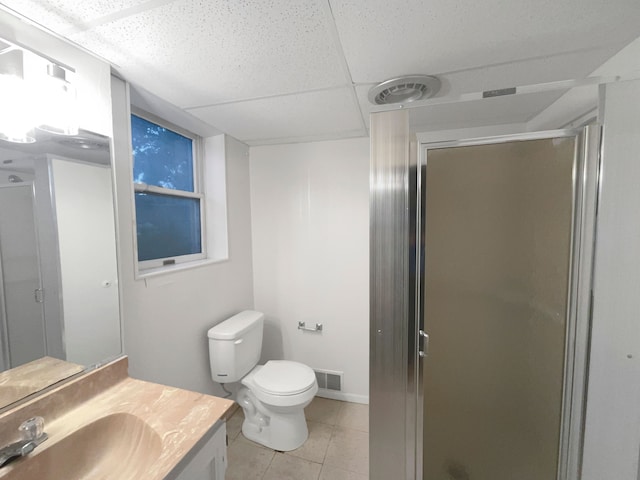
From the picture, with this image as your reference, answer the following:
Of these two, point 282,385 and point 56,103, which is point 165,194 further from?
point 282,385

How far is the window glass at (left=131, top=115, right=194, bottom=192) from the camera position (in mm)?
1517

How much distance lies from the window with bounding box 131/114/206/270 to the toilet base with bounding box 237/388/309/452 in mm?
1120

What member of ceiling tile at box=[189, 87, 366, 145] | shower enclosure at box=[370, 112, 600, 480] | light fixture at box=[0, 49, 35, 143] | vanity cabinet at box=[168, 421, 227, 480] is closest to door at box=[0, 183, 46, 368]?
light fixture at box=[0, 49, 35, 143]

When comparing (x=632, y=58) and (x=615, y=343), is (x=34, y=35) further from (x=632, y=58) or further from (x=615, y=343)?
(x=615, y=343)

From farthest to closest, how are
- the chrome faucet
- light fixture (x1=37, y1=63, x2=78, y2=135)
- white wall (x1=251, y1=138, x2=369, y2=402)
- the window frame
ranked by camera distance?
white wall (x1=251, y1=138, x2=369, y2=402) → the window frame → light fixture (x1=37, y1=63, x2=78, y2=135) → the chrome faucet

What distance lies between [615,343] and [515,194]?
26.7 inches

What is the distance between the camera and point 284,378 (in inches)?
64.8

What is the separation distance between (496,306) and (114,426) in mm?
1574

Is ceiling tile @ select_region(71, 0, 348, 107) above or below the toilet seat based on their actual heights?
above

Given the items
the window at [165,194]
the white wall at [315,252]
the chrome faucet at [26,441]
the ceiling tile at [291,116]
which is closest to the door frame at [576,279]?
the ceiling tile at [291,116]

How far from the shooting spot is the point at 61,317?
36.0 inches

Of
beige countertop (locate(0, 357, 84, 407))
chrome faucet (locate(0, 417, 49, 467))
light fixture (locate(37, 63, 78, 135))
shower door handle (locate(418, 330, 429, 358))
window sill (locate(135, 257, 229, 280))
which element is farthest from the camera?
window sill (locate(135, 257, 229, 280))

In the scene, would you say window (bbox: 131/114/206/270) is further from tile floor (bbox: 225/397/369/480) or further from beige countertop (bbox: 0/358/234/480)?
tile floor (bbox: 225/397/369/480)

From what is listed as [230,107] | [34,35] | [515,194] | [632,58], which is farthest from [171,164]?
[632,58]
